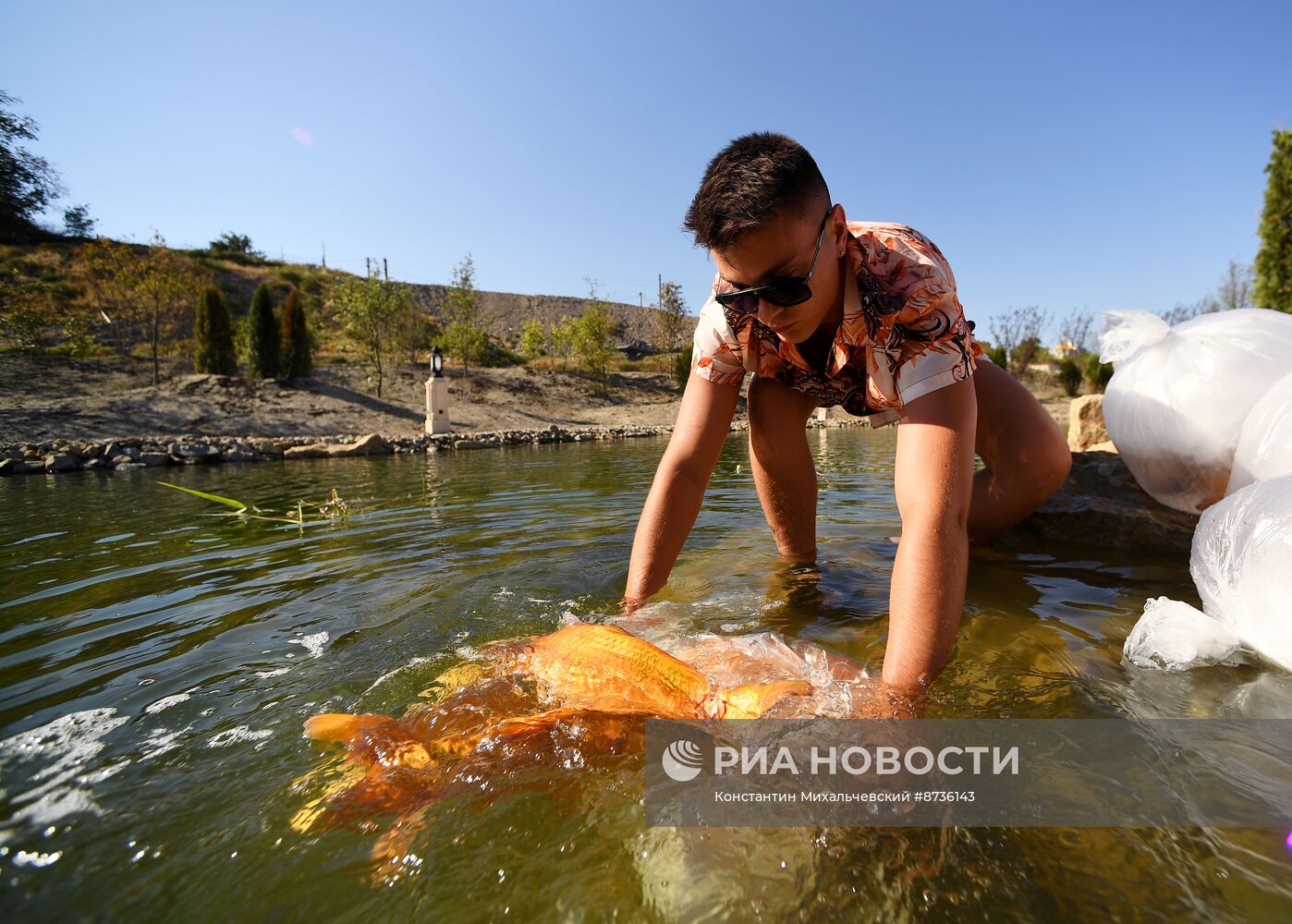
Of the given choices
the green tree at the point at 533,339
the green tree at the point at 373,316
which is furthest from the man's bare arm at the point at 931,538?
the green tree at the point at 533,339

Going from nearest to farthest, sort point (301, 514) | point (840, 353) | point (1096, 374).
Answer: point (840, 353) < point (301, 514) < point (1096, 374)

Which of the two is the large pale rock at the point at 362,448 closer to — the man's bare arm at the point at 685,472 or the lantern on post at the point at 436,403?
the lantern on post at the point at 436,403

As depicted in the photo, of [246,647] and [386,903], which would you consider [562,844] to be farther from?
[246,647]

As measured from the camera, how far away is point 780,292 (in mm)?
1834

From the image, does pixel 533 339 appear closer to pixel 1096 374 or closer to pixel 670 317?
pixel 670 317

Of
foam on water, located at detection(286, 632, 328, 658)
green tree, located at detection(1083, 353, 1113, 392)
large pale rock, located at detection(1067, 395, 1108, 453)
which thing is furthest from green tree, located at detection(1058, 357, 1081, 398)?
foam on water, located at detection(286, 632, 328, 658)

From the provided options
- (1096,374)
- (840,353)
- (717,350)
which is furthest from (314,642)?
(1096,374)

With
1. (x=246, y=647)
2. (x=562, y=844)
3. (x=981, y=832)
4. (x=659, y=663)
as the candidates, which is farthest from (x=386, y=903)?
(x=246, y=647)

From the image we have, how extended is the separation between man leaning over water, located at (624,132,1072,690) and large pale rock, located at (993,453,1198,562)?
1370mm

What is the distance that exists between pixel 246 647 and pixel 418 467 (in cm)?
834

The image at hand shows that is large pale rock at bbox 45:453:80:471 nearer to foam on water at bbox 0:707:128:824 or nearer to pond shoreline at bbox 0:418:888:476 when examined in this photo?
pond shoreline at bbox 0:418:888:476

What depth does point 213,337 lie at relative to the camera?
68.3 feet

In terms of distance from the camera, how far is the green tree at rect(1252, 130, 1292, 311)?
12836 millimetres

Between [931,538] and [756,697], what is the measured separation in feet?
2.05
